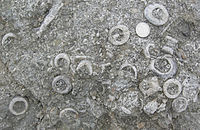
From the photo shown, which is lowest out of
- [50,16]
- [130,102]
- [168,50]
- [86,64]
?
[130,102]

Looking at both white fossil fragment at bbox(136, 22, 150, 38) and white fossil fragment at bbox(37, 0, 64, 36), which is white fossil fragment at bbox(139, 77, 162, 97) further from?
white fossil fragment at bbox(37, 0, 64, 36)

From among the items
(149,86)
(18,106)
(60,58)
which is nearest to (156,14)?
(149,86)

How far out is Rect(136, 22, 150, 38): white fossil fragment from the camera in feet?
9.73

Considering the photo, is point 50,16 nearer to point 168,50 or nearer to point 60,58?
point 60,58

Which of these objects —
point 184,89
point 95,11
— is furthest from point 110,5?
point 184,89

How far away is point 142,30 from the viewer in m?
2.97

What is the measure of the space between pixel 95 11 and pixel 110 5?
199 millimetres

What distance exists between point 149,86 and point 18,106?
166cm

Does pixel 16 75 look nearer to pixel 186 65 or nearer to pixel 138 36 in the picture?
pixel 138 36

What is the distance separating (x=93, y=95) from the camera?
304cm

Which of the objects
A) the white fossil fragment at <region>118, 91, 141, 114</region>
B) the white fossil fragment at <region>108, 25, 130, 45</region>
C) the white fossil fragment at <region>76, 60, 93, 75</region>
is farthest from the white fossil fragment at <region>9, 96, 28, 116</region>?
the white fossil fragment at <region>108, 25, 130, 45</region>

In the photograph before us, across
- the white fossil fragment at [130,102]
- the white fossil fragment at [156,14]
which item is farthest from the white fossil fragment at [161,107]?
the white fossil fragment at [156,14]

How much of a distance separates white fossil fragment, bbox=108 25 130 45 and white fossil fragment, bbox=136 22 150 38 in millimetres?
125

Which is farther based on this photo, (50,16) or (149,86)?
(50,16)
